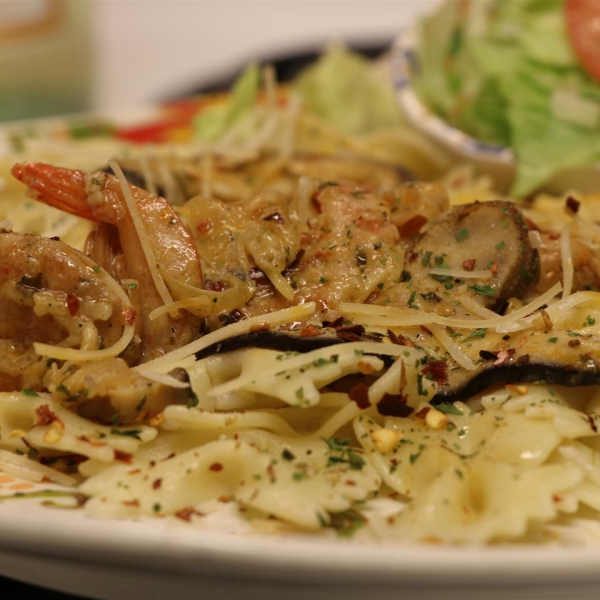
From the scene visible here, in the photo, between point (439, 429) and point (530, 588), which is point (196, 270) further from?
point (530, 588)

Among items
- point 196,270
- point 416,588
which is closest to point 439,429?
point 416,588

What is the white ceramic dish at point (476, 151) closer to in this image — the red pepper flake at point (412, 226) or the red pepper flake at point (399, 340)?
the red pepper flake at point (412, 226)

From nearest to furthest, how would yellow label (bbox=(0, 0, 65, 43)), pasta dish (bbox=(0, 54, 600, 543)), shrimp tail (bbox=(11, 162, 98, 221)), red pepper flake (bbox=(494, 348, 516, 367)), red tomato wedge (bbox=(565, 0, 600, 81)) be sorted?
pasta dish (bbox=(0, 54, 600, 543))
red pepper flake (bbox=(494, 348, 516, 367))
shrimp tail (bbox=(11, 162, 98, 221))
red tomato wedge (bbox=(565, 0, 600, 81))
yellow label (bbox=(0, 0, 65, 43))

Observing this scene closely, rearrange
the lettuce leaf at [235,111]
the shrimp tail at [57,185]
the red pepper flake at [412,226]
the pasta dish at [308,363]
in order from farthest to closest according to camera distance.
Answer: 1. the lettuce leaf at [235,111]
2. the red pepper flake at [412,226]
3. the shrimp tail at [57,185]
4. the pasta dish at [308,363]

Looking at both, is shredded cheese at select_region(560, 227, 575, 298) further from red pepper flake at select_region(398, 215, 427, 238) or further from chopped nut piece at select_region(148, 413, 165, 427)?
chopped nut piece at select_region(148, 413, 165, 427)

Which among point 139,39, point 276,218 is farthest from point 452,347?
point 139,39

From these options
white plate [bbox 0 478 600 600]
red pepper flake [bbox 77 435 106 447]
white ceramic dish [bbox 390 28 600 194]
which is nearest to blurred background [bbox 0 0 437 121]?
white ceramic dish [bbox 390 28 600 194]

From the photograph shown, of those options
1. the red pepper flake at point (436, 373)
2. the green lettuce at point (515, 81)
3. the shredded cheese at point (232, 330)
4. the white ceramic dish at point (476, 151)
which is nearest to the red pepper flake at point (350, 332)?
the shredded cheese at point (232, 330)
